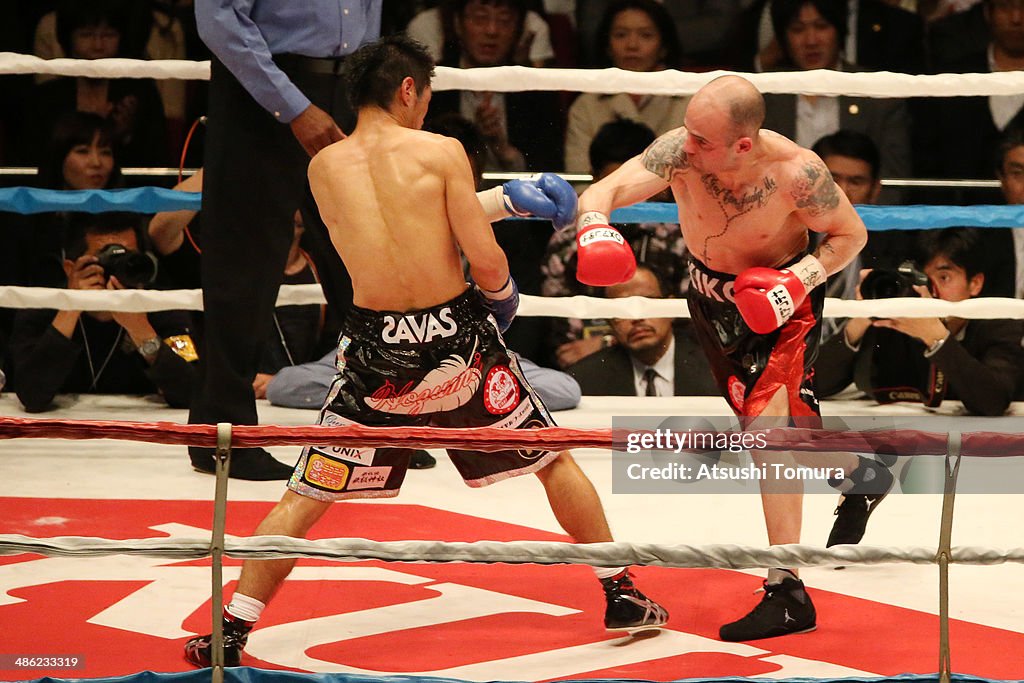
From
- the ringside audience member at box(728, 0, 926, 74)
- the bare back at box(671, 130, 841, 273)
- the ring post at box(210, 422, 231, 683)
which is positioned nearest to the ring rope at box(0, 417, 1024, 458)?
the ring post at box(210, 422, 231, 683)

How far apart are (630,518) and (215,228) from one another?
1215 millimetres

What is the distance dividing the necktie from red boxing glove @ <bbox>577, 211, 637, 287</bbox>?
182 centimetres

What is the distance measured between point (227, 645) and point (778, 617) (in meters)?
0.90

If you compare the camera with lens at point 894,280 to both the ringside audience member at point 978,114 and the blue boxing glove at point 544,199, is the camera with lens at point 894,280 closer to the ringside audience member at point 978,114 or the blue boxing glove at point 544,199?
the ringside audience member at point 978,114

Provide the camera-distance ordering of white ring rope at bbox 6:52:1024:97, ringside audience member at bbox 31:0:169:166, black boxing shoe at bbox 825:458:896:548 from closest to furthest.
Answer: black boxing shoe at bbox 825:458:896:548 < white ring rope at bbox 6:52:1024:97 < ringside audience member at bbox 31:0:169:166

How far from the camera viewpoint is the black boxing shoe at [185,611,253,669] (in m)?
1.97

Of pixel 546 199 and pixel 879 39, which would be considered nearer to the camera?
pixel 546 199

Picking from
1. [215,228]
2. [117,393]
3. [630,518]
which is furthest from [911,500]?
[117,393]

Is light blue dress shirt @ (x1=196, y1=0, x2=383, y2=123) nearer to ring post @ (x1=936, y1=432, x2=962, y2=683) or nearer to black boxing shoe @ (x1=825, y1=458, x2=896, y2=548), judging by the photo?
black boxing shoe @ (x1=825, y1=458, x2=896, y2=548)

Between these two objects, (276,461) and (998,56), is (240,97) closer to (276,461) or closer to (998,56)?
(276,461)

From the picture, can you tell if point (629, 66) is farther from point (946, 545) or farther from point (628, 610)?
point (946, 545)

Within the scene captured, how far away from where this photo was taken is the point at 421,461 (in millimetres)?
3172

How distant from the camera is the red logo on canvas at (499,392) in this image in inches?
88.1

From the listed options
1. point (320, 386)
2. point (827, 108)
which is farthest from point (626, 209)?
point (827, 108)
